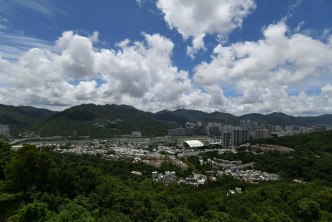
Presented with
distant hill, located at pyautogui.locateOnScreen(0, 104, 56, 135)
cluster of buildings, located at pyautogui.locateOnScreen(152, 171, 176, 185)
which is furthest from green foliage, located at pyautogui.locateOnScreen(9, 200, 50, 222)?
distant hill, located at pyautogui.locateOnScreen(0, 104, 56, 135)

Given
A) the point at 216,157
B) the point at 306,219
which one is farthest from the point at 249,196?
the point at 216,157

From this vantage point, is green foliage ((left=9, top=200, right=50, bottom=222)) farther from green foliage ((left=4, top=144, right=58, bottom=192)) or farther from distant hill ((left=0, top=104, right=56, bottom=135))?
distant hill ((left=0, top=104, right=56, bottom=135))

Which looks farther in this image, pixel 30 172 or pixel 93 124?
pixel 93 124

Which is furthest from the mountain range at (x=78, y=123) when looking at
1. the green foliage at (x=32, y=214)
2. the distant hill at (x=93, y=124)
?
the green foliage at (x=32, y=214)

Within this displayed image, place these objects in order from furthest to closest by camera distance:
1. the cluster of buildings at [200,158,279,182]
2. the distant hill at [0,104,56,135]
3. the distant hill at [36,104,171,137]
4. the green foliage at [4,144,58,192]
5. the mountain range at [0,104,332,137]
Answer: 1. the distant hill at [0,104,56,135]
2. the mountain range at [0,104,332,137]
3. the distant hill at [36,104,171,137]
4. the cluster of buildings at [200,158,279,182]
5. the green foliage at [4,144,58,192]

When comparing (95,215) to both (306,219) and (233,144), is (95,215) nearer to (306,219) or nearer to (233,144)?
(306,219)

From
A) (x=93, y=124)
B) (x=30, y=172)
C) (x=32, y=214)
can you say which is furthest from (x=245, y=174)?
(x=93, y=124)

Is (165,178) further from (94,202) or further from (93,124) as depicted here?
(93,124)

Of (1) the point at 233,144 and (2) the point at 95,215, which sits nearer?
(2) the point at 95,215
